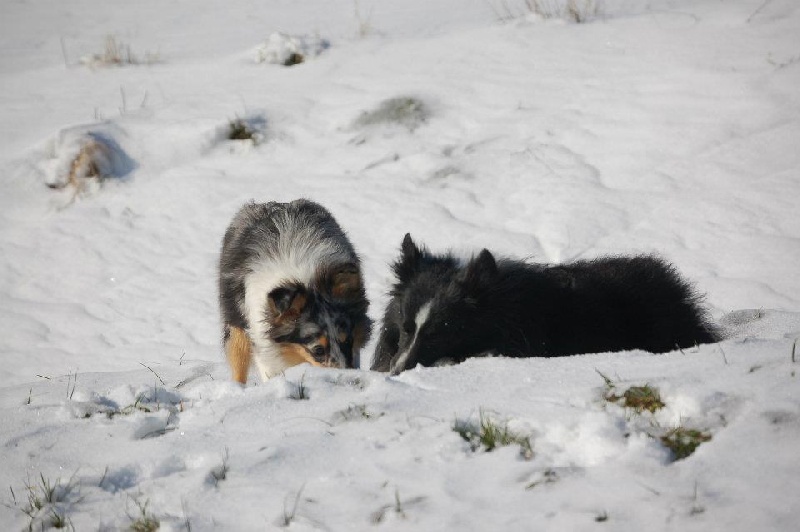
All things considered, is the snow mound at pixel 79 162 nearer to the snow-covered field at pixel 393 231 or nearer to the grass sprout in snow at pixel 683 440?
the snow-covered field at pixel 393 231

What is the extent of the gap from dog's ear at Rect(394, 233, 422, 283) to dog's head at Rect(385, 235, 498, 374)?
0.10 metres

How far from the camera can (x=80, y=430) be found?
159 inches

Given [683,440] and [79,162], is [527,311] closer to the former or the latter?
[683,440]

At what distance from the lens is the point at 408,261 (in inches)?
207

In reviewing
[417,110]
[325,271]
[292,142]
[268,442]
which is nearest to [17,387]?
[325,271]

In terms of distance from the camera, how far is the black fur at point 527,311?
193 inches

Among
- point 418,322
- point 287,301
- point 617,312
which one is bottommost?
point 287,301

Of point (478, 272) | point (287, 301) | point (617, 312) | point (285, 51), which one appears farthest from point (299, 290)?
point (285, 51)

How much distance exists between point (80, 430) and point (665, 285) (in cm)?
398

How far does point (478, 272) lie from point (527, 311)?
17.4 inches

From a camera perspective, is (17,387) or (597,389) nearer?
(597,389)

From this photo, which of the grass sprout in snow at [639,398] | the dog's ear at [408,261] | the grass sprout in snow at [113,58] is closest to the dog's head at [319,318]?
the dog's ear at [408,261]

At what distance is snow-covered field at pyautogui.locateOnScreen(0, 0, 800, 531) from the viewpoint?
3.09 metres

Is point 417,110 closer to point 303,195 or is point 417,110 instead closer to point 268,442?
point 303,195
